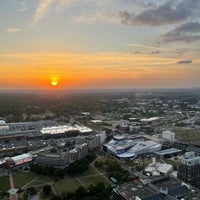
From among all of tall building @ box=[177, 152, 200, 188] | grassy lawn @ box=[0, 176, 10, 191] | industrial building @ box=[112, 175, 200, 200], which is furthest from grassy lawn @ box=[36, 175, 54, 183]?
tall building @ box=[177, 152, 200, 188]

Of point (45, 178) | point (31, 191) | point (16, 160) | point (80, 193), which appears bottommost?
point (45, 178)

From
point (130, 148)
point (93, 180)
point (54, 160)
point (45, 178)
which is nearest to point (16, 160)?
point (54, 160)

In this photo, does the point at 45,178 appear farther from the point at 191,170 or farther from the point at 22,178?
the point at 191,170

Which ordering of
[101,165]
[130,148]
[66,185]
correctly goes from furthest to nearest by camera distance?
[130,148]
[101,165]
[66,185]

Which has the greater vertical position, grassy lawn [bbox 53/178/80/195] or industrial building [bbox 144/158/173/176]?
industrial building [bbox 144/158/173/176]

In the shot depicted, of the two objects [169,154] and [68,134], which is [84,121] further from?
[169,154]

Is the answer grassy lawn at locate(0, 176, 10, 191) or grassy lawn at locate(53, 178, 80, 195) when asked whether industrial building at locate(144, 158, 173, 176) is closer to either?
grassy lawn at locate(53, 178, 80, 195)

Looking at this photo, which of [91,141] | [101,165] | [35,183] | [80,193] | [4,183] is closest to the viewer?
[80,193]
